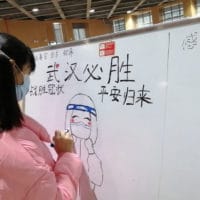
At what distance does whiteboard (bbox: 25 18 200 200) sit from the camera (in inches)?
45.3

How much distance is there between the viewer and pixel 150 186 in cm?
128

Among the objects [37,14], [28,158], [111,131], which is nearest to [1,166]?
[28,158]

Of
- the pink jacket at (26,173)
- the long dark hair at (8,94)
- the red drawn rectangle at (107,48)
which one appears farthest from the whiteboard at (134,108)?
the long dark hair at (8,94)

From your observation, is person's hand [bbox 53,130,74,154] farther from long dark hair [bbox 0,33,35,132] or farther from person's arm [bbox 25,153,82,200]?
long dark hair [bbox 0,33,35,132]

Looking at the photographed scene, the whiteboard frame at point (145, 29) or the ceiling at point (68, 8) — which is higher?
the ceiling at point (68, 8)

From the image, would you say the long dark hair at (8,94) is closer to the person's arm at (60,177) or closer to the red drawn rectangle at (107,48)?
the person's arm at (60,177)

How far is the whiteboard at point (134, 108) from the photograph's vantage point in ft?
3.78

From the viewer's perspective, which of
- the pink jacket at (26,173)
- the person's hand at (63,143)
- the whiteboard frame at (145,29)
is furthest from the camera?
the person's hand at (63,143)

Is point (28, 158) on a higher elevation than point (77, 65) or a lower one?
lower

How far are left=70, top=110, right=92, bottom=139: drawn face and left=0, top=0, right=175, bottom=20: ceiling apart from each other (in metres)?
9.36

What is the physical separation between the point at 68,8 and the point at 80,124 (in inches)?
462

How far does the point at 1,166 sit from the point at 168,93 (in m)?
0.58

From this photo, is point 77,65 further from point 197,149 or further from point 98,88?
point 197,149

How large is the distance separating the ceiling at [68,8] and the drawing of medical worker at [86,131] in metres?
9.35
